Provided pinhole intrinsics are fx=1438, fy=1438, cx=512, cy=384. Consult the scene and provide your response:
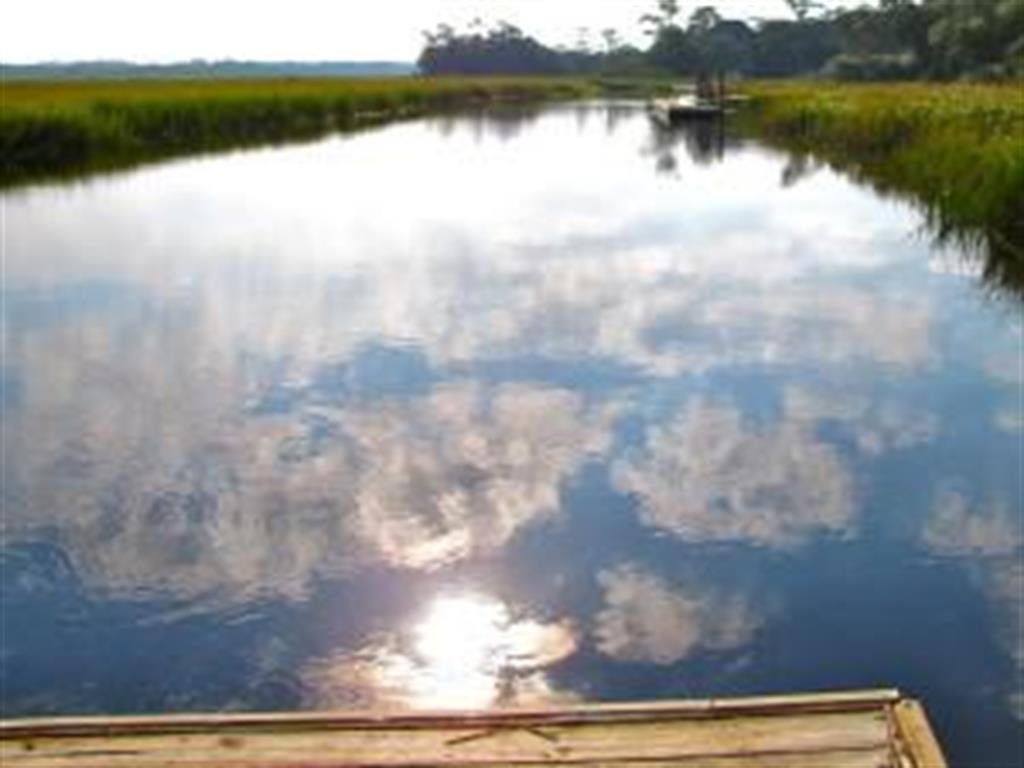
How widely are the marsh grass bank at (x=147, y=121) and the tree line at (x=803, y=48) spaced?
29.0 metres

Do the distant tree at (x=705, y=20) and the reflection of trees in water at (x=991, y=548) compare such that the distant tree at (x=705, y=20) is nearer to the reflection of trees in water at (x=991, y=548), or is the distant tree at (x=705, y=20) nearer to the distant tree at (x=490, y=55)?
the distant tree at (x=490, y=55)

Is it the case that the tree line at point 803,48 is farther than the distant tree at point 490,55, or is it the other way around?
the distant tree at point 490,55

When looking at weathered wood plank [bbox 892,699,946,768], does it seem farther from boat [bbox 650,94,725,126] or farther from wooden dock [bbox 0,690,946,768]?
boat [bbox 650,94,725,126]

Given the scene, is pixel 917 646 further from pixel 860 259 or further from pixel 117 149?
pixel 117 149

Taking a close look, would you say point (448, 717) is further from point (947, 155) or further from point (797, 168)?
point (797, 168)

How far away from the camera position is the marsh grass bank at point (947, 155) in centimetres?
2139

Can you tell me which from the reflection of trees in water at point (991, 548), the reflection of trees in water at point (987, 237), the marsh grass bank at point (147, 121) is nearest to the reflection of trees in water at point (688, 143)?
the marsh grass bank at point (147, 121)

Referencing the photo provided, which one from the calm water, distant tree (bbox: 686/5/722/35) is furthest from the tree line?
the calm water

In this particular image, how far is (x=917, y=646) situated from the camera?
856cm

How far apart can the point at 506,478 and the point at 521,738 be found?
5587mm

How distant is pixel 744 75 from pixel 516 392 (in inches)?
4720

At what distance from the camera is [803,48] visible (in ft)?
409

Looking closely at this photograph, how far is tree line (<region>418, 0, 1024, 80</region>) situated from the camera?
7006 centimetres

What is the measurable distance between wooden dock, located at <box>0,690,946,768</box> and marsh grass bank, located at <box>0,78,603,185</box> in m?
30.1
